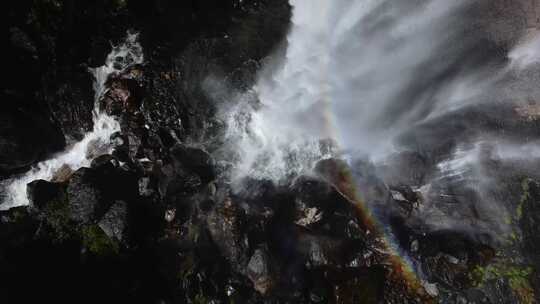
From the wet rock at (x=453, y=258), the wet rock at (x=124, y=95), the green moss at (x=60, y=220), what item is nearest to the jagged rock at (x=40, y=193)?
the green moss at (x=60, y=220)

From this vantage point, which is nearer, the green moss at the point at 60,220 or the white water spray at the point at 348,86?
the green moss at the point at 60,220

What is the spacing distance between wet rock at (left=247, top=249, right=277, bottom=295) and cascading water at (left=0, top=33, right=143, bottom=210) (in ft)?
18.3

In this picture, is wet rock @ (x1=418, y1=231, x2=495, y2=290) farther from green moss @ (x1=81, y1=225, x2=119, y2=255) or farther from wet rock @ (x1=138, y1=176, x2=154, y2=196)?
green moss @ (x1=81, y1=225, x2=119, y2=255)

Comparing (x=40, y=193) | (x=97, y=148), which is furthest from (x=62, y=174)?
(x=97, y=148)

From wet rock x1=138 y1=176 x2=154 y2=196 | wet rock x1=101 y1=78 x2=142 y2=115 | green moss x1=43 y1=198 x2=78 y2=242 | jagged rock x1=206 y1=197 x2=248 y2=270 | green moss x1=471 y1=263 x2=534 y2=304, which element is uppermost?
wet rock x1=101 y1=78 x2=142 y2=115

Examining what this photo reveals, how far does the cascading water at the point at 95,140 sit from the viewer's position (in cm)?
995

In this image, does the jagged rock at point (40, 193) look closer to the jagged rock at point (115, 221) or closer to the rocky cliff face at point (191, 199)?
the rocky cliff face at point (191, 199)

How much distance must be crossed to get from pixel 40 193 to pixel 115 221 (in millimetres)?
2437

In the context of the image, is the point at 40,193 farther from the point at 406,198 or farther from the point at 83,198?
the point at 406,198

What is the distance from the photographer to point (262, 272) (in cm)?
891

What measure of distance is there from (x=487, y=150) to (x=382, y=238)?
380cm

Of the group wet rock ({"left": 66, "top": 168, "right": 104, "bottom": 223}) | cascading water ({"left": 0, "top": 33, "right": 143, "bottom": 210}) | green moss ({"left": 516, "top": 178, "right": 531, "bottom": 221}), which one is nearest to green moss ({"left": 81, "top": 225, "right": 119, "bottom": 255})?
wet rock ({"left": 66, "top": 168, "right": 104, "bottom": 223})

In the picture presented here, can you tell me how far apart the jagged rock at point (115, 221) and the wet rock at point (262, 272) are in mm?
3647

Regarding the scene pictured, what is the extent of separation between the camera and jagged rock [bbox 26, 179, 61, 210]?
9.36m
